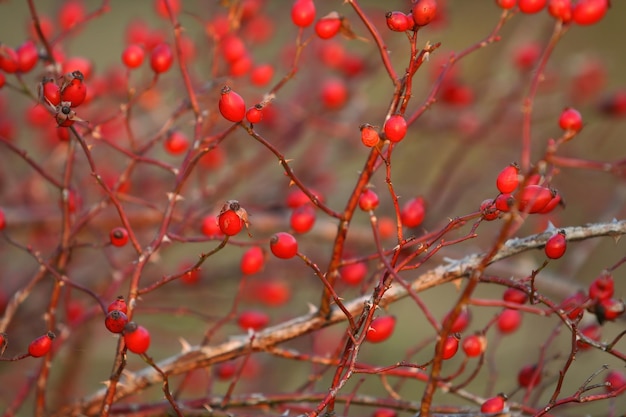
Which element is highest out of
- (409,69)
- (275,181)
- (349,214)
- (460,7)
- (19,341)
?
(460,7)

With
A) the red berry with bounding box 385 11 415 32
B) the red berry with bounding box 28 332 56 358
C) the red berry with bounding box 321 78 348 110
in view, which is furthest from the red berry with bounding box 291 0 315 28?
the red berry with bounding box 321 78 348 110

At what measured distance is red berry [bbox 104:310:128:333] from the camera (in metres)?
1.08

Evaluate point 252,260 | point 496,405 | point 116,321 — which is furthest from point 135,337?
point 496,405

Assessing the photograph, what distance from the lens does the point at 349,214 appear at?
124 cm

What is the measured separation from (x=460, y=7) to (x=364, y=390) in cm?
261

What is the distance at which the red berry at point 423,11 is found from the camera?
1.17m

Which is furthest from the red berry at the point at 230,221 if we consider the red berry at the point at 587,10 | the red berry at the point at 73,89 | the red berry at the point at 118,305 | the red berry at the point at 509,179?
the red berry at the point at 587,10

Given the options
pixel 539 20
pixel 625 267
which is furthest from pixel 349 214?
pixel 625 267

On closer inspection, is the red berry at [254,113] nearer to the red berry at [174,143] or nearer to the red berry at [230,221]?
the red berry at [230,221]

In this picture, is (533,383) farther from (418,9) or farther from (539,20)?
(539,20)

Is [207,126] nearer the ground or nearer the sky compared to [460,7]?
nearer the ground

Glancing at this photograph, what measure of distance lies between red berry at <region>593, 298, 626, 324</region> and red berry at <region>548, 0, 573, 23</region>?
1.45ft

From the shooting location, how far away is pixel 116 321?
108 centimetres

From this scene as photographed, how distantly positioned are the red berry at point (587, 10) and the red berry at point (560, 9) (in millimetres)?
16
